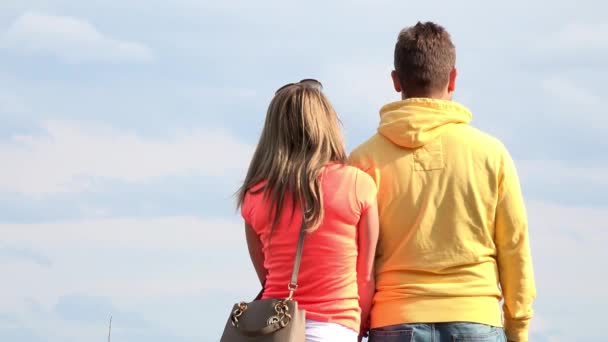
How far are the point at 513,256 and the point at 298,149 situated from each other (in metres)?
1.29

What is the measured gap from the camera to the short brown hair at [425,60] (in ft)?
20.1

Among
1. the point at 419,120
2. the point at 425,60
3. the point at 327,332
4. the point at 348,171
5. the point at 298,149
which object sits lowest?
the point at 327,332

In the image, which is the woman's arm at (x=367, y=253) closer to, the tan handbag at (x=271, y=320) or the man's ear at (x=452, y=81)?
the tan handbag at (x=271, y=320)

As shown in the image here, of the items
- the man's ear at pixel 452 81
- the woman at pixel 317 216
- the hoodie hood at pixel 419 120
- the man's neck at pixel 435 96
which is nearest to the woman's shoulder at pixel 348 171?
the woman at pixel 317 216

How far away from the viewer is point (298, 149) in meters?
6.03

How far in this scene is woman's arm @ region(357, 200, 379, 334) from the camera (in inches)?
231

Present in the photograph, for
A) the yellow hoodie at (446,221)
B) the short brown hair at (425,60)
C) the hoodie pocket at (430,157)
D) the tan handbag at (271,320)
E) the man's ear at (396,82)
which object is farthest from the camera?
the man's ear at (396,82)

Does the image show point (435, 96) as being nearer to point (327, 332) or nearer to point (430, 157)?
point (430, 157)

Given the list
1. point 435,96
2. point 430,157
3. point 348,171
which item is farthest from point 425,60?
point 348,171

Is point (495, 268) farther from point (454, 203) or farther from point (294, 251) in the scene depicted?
point (294, 251)

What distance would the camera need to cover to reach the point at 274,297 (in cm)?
595

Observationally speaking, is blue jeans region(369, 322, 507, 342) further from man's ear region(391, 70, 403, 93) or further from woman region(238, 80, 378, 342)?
man's ear region(391, 70, 403, 93)

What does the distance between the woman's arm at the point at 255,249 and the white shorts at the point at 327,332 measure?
58 cm

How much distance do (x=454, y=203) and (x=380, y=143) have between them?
→ 0.52m
